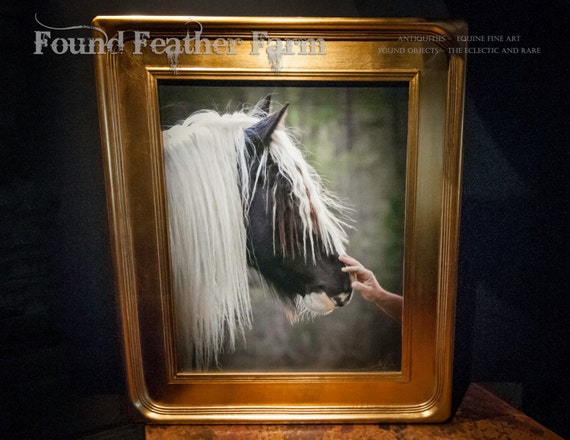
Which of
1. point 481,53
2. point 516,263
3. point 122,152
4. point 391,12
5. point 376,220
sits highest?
point 391,12

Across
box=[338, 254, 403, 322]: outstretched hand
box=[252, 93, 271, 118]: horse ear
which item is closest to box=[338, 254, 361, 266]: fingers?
box=[338, 254, 403, 322]: outstretched hand

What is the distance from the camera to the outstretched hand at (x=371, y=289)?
104 cm

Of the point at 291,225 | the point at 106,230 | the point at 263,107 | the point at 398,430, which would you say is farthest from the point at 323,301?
the point at 106,230

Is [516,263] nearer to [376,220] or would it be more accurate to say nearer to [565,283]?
[565,283]

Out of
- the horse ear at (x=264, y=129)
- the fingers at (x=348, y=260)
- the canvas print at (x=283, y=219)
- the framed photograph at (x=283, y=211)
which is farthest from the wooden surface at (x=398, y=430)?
the horse ear at (x=264, y=129)

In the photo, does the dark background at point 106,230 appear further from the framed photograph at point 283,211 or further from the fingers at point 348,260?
the fingers at point 348,260

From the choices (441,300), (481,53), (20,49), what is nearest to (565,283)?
(441,300)

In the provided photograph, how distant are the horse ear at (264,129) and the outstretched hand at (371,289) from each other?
0.44 m

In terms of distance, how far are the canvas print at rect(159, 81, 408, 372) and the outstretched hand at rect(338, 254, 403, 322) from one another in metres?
0.02

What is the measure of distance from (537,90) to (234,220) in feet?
3.36

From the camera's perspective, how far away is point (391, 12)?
96 centimetres

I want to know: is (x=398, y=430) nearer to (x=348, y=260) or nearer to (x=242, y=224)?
(x=348, y=260)

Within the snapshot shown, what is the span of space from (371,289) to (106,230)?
2.90ft

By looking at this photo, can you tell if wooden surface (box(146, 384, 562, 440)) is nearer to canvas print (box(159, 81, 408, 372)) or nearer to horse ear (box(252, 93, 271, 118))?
canvas print (box(159, 81, 408, 372))
